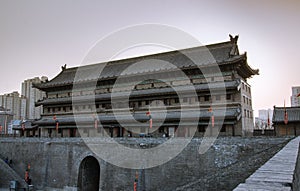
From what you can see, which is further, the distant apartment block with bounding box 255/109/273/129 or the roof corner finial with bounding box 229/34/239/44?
the distant apartment block with bounding box 255/109/273/129

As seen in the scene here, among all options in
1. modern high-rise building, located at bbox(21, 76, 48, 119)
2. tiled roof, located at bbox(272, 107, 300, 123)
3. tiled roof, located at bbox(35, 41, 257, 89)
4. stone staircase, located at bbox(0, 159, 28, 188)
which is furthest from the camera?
modern high-rise building, located at bbox(21, 76, 48, 119)

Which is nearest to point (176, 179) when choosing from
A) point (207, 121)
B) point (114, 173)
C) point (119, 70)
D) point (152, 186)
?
point (152, 186)

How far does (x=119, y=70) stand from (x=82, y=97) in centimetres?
608

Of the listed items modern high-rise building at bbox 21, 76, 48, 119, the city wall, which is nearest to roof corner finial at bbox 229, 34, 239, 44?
the city wall

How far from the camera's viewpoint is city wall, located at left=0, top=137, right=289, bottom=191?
15750mm

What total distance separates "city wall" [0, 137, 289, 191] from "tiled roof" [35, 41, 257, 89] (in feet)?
31.5

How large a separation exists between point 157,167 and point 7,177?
17.3 metres

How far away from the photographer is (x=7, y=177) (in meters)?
28.0

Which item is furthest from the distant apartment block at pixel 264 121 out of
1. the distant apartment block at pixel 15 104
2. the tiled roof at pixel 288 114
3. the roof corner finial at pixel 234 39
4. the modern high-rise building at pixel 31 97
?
the distant apartment block at pixel 15 104

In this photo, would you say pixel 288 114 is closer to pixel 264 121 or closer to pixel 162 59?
pixel 162 59

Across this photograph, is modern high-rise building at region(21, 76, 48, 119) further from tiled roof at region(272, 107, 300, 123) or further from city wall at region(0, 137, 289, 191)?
tiled roof at region(272, 107, 300, 123)

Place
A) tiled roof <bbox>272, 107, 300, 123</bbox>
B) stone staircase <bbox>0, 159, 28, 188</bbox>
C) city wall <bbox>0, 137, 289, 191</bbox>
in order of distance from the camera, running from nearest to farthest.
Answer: city wall <bbox>0, 137, 289, 191</bbox> < tiled roof <bbox>272, 107, 300, 123</bbox> < stone staircase <bbox>0, 159, 28, 188</bbox>

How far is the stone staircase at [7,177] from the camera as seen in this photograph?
1090 inches

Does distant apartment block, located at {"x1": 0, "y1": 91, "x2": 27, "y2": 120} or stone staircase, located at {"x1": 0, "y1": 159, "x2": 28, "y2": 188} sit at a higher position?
distant apartment block, located at {"x1": 0, "y1": 91, "x2": 27, "y2": 120}
